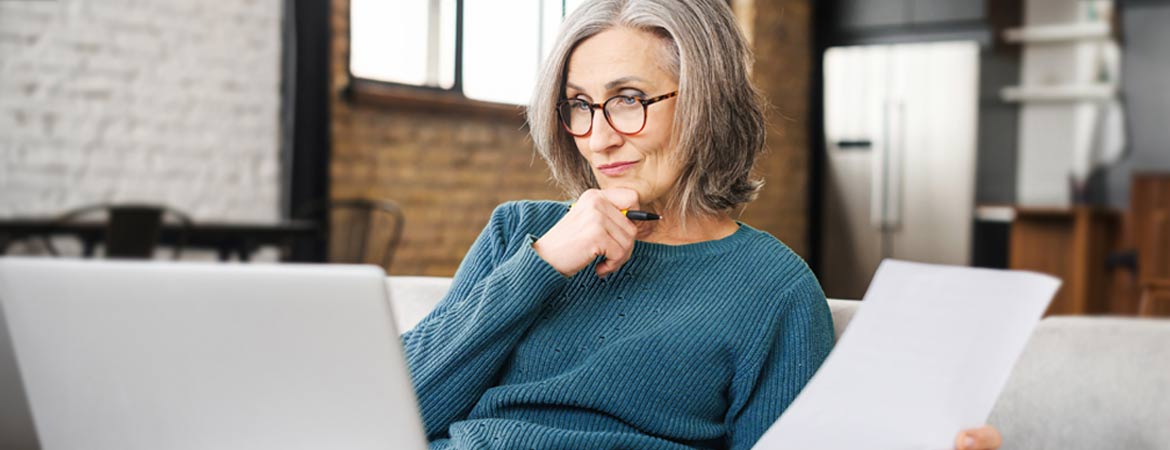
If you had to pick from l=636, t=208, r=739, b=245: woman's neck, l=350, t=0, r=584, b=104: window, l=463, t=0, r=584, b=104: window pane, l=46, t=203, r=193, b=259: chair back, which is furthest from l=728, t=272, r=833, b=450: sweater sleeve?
l=463, t=0, r=584, b=104: window pane

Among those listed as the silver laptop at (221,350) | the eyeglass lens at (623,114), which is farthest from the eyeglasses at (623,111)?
the silver laptop at (221,350)

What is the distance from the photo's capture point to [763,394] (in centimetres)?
113

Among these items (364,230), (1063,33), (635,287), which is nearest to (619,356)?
(635,287)

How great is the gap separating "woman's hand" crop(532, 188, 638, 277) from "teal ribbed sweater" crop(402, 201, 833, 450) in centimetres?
2

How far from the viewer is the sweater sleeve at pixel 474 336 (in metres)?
1.10

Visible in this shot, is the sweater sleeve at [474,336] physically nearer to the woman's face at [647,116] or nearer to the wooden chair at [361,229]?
the woman's face at [647,116]

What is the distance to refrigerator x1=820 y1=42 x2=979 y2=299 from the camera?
6.38m

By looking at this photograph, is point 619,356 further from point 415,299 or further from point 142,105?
point 142,105

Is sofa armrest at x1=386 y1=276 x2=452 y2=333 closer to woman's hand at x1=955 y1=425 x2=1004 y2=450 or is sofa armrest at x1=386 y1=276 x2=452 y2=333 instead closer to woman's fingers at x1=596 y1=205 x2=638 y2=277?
woman's fingers at x1=596 y1=205 x2=638 y2=277

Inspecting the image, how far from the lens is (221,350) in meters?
0.75

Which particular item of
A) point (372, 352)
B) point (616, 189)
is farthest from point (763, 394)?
point (372, 352)

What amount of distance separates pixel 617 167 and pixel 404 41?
3.41 meters

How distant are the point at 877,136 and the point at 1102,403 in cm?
561

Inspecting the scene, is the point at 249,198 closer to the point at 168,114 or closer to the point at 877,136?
the point at 168,114
